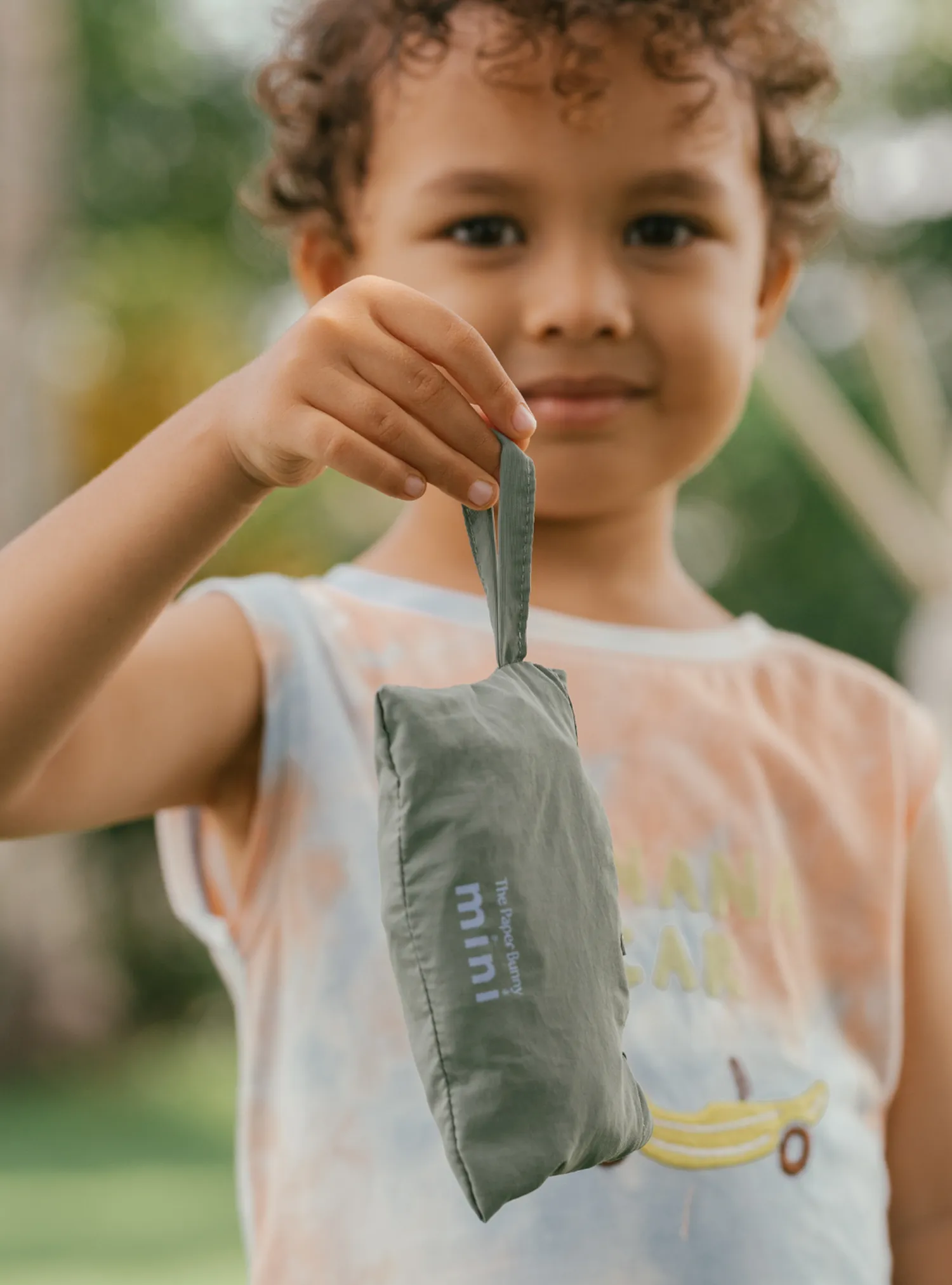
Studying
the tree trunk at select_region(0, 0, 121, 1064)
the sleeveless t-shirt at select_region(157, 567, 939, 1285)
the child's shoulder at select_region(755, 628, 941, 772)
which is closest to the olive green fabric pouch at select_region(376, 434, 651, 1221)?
the sleeveless t-shirt at select_region(157, 567, 939, 1285)

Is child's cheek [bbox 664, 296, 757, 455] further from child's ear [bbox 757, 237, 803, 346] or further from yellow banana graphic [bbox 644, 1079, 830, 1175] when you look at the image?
yellow banana graphic [bbox 644, 1079, 830, 1175]

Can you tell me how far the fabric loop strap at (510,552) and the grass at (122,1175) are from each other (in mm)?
3266

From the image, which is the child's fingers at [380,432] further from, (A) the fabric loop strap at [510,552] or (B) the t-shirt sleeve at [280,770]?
(B) the t-shirt sleeve at [280,770]

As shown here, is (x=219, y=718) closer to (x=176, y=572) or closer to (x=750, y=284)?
(x=176, y=572)

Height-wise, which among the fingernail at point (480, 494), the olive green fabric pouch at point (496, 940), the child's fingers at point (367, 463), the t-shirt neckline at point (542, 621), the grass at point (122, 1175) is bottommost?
the grass at point (122, 1175)

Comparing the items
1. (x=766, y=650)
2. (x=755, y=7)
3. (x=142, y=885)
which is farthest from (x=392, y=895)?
(x=142, y=885)

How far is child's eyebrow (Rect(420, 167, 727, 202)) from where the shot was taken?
1.00m

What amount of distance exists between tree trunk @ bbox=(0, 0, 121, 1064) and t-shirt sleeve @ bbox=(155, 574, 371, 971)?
4.76 meters

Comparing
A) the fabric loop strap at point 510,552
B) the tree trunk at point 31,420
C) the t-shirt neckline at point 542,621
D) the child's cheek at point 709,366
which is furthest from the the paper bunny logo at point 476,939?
the tree trunk at point 31,420

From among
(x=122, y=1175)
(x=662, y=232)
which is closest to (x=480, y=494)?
(x=662, y=232)

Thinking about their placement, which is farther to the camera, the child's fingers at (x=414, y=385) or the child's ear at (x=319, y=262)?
the child's ear at (x=319, y=262)

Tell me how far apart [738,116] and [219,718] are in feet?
1.91

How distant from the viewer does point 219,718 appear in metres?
0.92

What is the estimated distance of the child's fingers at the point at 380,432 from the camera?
715mm
